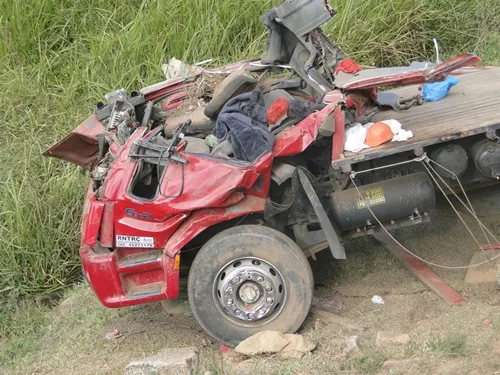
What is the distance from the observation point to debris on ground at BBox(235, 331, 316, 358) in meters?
5.34

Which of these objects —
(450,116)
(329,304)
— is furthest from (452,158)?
(329,304)

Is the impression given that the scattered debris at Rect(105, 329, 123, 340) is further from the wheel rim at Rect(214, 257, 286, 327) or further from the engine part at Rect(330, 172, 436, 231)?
the engine part at Rect(330, 172, 436, 231)

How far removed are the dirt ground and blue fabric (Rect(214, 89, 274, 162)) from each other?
4.20ft

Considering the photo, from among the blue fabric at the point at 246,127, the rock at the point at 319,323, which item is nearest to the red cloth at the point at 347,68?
the blue fabric at the point at 246,127

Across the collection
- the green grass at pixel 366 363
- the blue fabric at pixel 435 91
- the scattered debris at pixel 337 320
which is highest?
the blue fabric at pixel 435 91

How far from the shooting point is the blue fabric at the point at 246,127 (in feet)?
18.0

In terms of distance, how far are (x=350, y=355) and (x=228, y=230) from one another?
1162mm

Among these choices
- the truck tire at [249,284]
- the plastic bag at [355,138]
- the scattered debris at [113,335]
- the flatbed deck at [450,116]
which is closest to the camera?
the flatbed deck at [450,116]

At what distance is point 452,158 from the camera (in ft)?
17.6

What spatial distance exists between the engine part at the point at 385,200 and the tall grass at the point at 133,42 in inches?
155

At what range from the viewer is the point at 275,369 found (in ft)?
16.9

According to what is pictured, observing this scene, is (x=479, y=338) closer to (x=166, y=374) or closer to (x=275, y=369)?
(x=275, y=369)

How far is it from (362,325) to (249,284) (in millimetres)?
809

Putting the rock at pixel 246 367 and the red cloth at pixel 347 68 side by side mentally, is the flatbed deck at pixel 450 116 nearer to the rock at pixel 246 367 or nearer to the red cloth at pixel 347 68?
the red cloth at pixel 347 68
